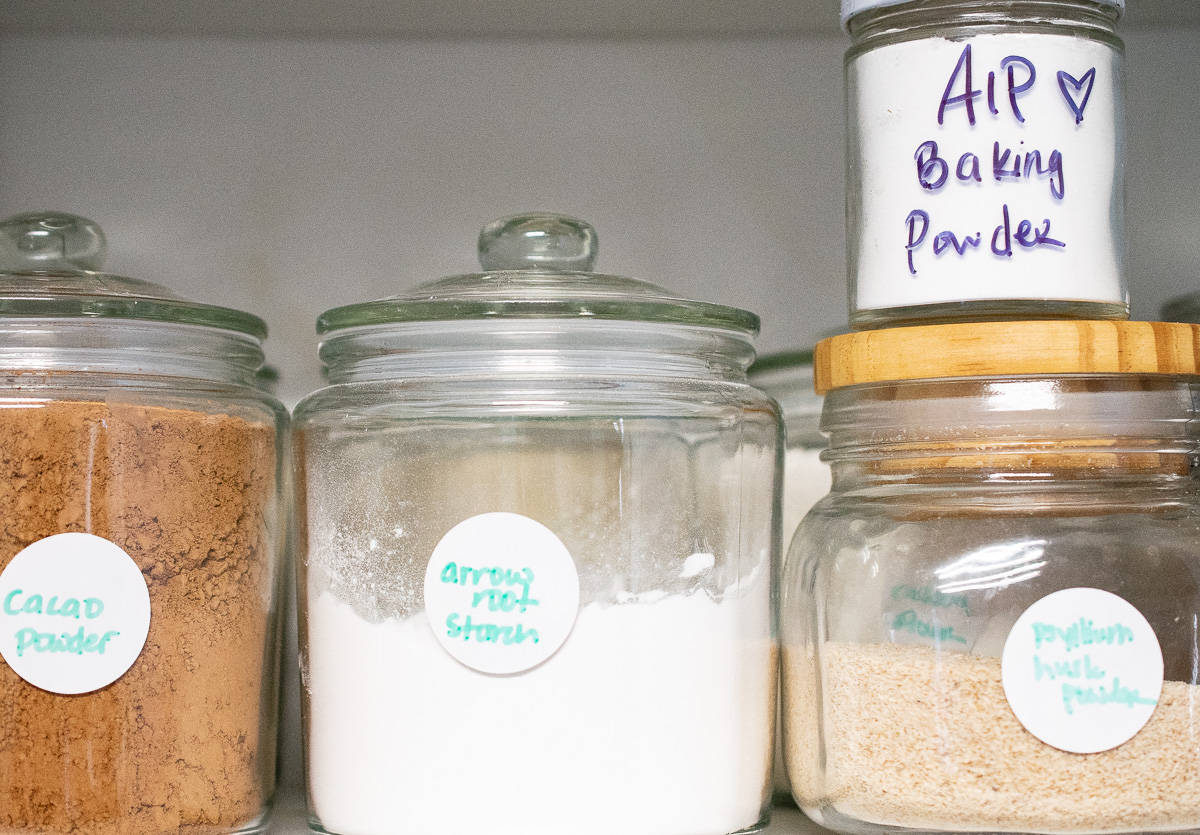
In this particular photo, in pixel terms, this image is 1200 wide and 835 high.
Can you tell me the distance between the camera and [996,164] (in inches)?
22.5

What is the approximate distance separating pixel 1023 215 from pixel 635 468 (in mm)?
218

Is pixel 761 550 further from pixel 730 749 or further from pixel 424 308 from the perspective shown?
pixel 424 308

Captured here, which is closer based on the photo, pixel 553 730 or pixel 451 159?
pixel 553 730

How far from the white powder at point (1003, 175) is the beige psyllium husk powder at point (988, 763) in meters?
0.18

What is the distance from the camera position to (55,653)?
55cm

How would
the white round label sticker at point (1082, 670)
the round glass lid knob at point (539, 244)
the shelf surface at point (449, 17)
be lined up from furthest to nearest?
1. the shelf surface at point (449, 17)
2. the round glass lid knob at point (539, 244)
3. the white round label sticker at point (1082, 670)

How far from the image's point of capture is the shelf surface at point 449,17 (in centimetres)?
81

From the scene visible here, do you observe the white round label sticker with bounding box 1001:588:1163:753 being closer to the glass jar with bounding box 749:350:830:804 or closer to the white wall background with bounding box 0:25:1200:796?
the glass jar with bounding box 749:350:830:804

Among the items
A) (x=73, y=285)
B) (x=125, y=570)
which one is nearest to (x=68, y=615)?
(x=125, y=570)

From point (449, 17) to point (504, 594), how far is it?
1.53 feet

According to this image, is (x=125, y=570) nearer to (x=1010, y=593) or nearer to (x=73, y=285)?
(x=73, y=285)

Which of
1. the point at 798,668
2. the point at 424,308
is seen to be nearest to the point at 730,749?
the point at 798,668

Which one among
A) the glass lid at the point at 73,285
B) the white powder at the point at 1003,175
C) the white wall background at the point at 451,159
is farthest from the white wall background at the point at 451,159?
→ the white powder at the point at 1003,175

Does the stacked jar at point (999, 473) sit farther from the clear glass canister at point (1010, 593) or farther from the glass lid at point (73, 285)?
Result: the glass lid at point (73, 285)
